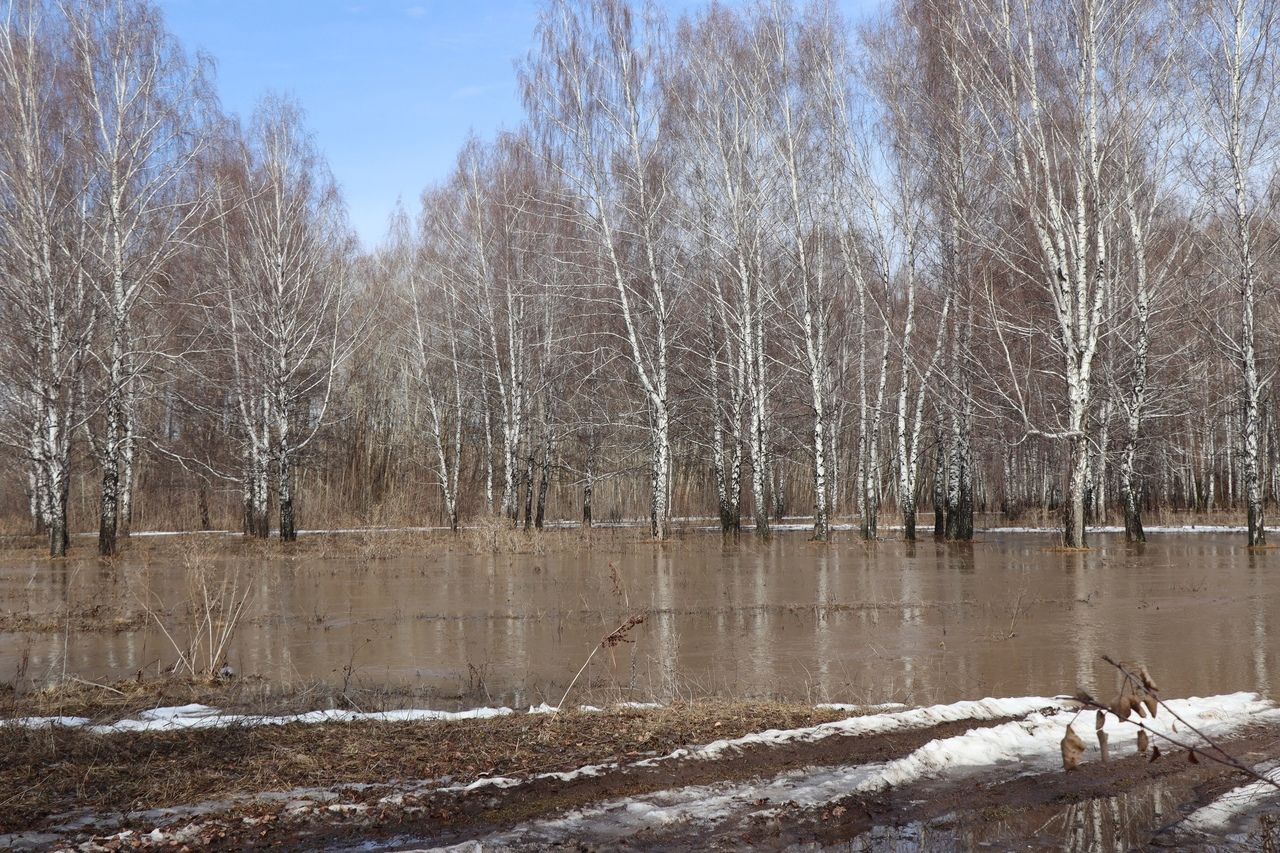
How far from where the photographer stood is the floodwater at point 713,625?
308 inches

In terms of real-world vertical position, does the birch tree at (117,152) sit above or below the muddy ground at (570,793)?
above

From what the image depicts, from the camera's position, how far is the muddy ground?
410 centimetres

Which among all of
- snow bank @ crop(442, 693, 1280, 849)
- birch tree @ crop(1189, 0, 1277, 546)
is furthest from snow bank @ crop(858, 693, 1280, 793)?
birch tree @ crop(1189, 0, 1277, 546)

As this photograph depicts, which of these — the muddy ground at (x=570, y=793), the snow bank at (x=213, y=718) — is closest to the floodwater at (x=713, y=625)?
the snow bank at (x=213, y=718)

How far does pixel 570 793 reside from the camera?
4656 millimetres

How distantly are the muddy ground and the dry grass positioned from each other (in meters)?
0.02

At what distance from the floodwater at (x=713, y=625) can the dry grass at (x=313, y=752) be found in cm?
110

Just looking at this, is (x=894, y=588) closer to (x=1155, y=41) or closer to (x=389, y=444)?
(x=1155, y=41)

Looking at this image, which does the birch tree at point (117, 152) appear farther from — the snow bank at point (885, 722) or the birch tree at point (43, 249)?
the snow bank at point (885, 722)

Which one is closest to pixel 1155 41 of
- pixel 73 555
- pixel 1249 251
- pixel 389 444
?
pixel 1249 251

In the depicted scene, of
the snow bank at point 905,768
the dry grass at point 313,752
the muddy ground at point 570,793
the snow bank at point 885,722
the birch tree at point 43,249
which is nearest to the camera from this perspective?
the muddy ground at point 570,793

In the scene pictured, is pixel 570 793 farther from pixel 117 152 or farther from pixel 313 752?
pixel 117 152

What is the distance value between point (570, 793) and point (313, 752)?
60.2 inches

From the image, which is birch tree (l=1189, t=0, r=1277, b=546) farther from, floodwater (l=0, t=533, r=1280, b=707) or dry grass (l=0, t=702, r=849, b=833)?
dry grass (l=0, t=702, r=849, b=833)
